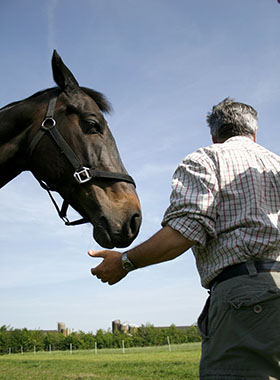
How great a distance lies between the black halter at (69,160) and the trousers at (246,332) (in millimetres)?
1568

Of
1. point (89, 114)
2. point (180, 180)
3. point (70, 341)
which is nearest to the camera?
point (180, 180)

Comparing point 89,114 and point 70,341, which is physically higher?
point 89,114

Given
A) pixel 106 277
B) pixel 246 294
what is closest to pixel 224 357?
pixel 246 294

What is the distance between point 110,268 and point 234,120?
1.29 m

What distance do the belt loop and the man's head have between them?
956 millimetres

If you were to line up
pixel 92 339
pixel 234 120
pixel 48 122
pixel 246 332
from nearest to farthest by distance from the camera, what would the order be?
pixel 246 332, pixel 234 120, pixel 48 122, pixel 92 339

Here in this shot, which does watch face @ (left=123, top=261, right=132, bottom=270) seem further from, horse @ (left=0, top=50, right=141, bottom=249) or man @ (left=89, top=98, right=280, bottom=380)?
horse @ (left=0, top=50, right=141, bottom=249)

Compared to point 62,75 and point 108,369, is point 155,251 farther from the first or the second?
point 108,369

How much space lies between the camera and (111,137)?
3.61 metres

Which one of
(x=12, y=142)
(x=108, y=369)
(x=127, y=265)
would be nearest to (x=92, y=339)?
(x=108, y=369)

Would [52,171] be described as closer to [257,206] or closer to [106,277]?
[106,277]

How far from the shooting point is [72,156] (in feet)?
11.0

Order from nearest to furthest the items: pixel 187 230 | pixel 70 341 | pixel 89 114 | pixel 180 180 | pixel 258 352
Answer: pixel 258 352 → pixel 187 230 → pixel 180 180 → pixel 89 114 → pixel 70 341

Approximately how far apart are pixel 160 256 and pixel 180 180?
0.46 m
